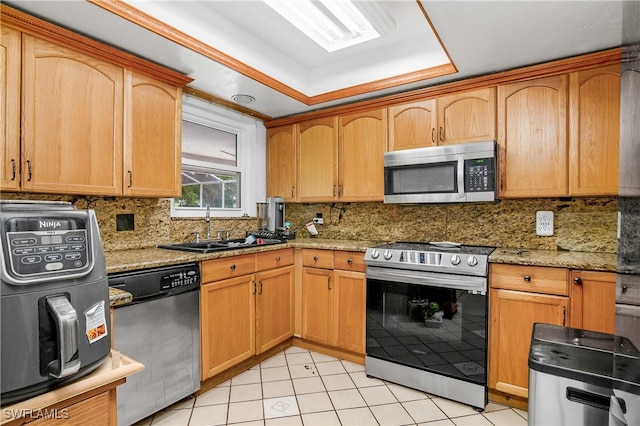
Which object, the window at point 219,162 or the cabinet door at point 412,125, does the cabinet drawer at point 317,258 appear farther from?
the cabinet door at point 412,125

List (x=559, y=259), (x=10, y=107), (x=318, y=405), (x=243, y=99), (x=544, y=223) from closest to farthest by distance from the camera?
(x=10, y=107) → (x=559, y=259) → (x=318, y=405) → (x=544, y=223) → (x=243, y=99)

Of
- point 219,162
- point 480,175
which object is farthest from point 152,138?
point 480,175

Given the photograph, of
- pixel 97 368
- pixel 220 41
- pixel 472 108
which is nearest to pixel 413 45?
pixel 472 108

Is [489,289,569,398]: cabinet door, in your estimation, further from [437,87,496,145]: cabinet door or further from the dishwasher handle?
the dishwasher handle

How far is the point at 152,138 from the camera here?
227 cm

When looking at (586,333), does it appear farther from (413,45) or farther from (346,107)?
(346,107)

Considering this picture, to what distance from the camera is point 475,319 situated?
6.90 ft

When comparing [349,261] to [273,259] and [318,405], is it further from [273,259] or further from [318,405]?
[318,405]

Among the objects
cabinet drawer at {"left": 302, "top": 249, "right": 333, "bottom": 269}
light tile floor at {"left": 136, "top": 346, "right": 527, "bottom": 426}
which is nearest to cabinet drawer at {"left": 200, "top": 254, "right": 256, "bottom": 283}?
cabinet drawer at {"left": 302, "top": 249, "right": 333, "bottom": 269}

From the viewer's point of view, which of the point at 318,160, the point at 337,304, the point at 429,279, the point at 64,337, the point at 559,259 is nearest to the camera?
the point at 64,337

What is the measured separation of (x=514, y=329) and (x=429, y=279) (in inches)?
22.2

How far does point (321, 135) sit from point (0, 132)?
2.27 m

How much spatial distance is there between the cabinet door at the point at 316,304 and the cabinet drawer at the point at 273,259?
178 millimetres

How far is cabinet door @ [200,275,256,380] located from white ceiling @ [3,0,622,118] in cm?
153
